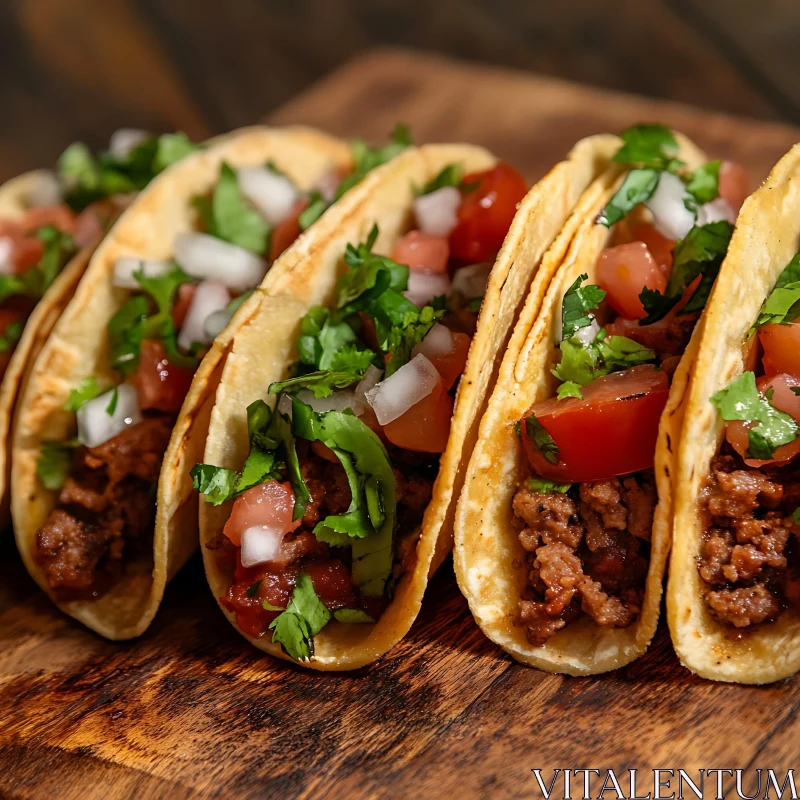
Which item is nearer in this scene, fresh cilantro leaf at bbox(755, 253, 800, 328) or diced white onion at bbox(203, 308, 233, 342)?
fresh cilantro leaf at bbox(755, 253, 800, 328)

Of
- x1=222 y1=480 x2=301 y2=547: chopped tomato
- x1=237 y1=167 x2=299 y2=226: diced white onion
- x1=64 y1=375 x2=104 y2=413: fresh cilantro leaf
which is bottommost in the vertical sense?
x1=222 y1=480 x2=301 y2=547: chopped tomato

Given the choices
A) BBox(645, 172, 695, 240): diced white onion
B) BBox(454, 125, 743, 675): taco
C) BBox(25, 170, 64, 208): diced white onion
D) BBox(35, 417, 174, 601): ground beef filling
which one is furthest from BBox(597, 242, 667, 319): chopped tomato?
BBox(25, 170, 64, 208): diced white onion

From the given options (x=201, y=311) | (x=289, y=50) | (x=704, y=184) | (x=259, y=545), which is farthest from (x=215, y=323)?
(x=289, y=50)

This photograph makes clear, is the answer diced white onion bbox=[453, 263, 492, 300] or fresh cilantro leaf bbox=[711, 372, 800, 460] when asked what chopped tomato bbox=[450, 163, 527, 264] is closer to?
diced white onion bbox=[453, 263, 492, 300]

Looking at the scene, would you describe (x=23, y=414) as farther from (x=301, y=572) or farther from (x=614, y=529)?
(x=614, y=529)

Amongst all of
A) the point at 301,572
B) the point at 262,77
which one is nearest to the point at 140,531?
the point at 301,572

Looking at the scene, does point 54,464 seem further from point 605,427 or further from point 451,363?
point 605,427

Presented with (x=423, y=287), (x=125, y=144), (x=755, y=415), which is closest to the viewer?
(x=755, y=415)
